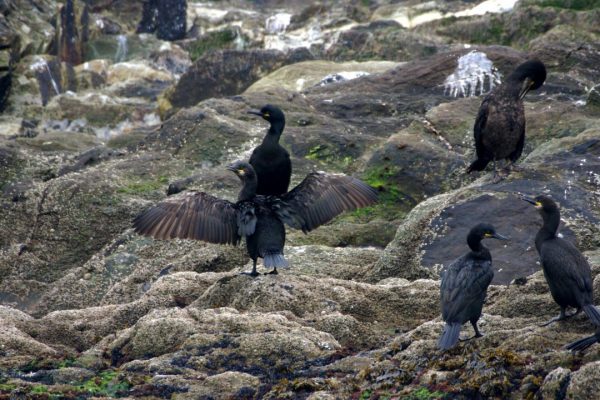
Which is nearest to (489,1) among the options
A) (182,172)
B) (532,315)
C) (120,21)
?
(120,21)

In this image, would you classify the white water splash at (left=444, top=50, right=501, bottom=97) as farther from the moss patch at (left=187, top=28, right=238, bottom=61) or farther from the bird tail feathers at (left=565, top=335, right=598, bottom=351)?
the moss patch at (left=187, top=28, right=238, bottom=61)

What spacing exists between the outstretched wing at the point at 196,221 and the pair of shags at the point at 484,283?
312 centimetres

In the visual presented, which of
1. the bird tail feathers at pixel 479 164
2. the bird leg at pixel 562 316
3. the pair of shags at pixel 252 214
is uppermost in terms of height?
the bird leg at pixel 562 316

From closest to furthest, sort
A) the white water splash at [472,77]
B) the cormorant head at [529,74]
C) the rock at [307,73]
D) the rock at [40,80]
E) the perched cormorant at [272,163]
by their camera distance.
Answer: the perched cormorant at [272,163], the cormorant head at [529,74], the white water splash at [472,77], the rock at [307,73], the rock at [40,80]

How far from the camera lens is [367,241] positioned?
14242mm

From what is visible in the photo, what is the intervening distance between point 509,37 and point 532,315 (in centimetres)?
2085

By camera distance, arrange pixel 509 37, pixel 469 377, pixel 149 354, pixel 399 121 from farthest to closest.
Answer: pixel 509 37 < pixel 399 121 < pixel 149 354 < pixel 469 377

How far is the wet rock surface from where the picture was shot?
8.48 metres

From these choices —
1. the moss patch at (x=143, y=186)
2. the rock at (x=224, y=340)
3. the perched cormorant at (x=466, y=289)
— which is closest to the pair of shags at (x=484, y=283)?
the perched cormorant at (x=466, y=289)

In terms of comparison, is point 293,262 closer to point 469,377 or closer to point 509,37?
point 469,377

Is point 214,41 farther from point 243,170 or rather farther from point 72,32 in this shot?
point 243,170

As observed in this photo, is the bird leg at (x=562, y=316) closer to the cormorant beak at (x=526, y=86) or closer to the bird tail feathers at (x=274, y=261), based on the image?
the bird tail feathers at (x=274, y=261)

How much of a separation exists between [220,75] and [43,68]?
30.4 ft

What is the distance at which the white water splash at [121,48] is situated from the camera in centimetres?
4255
